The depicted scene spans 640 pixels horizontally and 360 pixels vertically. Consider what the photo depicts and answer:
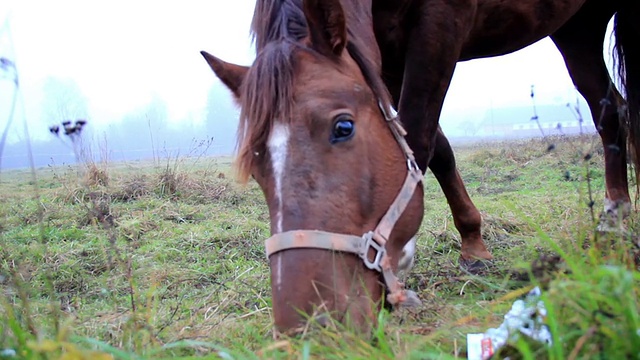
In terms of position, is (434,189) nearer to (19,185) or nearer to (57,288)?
(57,288)

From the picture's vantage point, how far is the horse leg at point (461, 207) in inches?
125

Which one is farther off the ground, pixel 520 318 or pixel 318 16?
pixel 318 16

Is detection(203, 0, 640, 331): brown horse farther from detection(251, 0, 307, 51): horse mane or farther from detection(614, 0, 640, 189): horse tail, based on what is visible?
detection(614, 0, 640, 189): horse tail

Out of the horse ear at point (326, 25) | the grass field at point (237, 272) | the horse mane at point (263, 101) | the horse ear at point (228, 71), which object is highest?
the horse ear at point (326, 25)

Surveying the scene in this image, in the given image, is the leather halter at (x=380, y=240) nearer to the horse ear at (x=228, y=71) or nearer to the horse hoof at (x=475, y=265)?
the horse ear at (x=228, y=71)

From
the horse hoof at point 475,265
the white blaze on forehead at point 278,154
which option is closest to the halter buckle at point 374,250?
the white blaze on forehead at point 278,154

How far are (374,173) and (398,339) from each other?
76 centimetres

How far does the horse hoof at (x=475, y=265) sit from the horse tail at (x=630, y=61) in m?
1.29

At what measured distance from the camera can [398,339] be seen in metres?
1.32

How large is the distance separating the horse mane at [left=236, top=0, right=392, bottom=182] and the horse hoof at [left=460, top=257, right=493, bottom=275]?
52.2 inches

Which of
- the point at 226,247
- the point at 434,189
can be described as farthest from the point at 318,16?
the point at 434,189

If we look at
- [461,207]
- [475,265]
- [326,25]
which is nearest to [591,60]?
[461,207]

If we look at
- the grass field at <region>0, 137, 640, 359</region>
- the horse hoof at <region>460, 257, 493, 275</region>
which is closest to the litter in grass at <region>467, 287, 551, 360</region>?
the grass field at <region>0, 137, 640, 359</region>

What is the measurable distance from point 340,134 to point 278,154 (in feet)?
0.78
